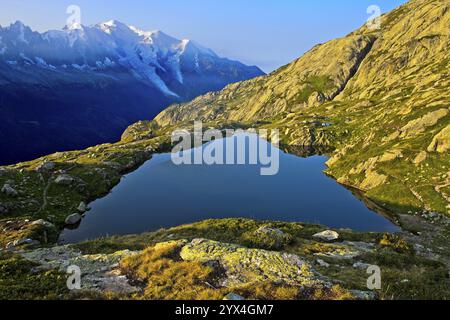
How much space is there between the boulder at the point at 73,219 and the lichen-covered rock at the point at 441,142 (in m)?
80.9

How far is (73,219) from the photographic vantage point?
70438 mm

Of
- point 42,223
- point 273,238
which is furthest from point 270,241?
point 42,223

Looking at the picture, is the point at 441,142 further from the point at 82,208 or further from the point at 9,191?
the point at 9,191

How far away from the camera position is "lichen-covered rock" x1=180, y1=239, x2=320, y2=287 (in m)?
26.4

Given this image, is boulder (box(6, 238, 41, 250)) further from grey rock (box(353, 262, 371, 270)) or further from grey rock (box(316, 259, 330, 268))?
grey rock (box(353, 262, 371, 270))

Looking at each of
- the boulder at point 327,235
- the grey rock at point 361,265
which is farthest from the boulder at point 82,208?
the grey rock at point 361,265

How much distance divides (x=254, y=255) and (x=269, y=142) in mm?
132823

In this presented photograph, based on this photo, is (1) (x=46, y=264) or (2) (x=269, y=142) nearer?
(1) (x=46, y=264)

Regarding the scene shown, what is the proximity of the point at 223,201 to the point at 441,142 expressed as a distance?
5325 centimetres
